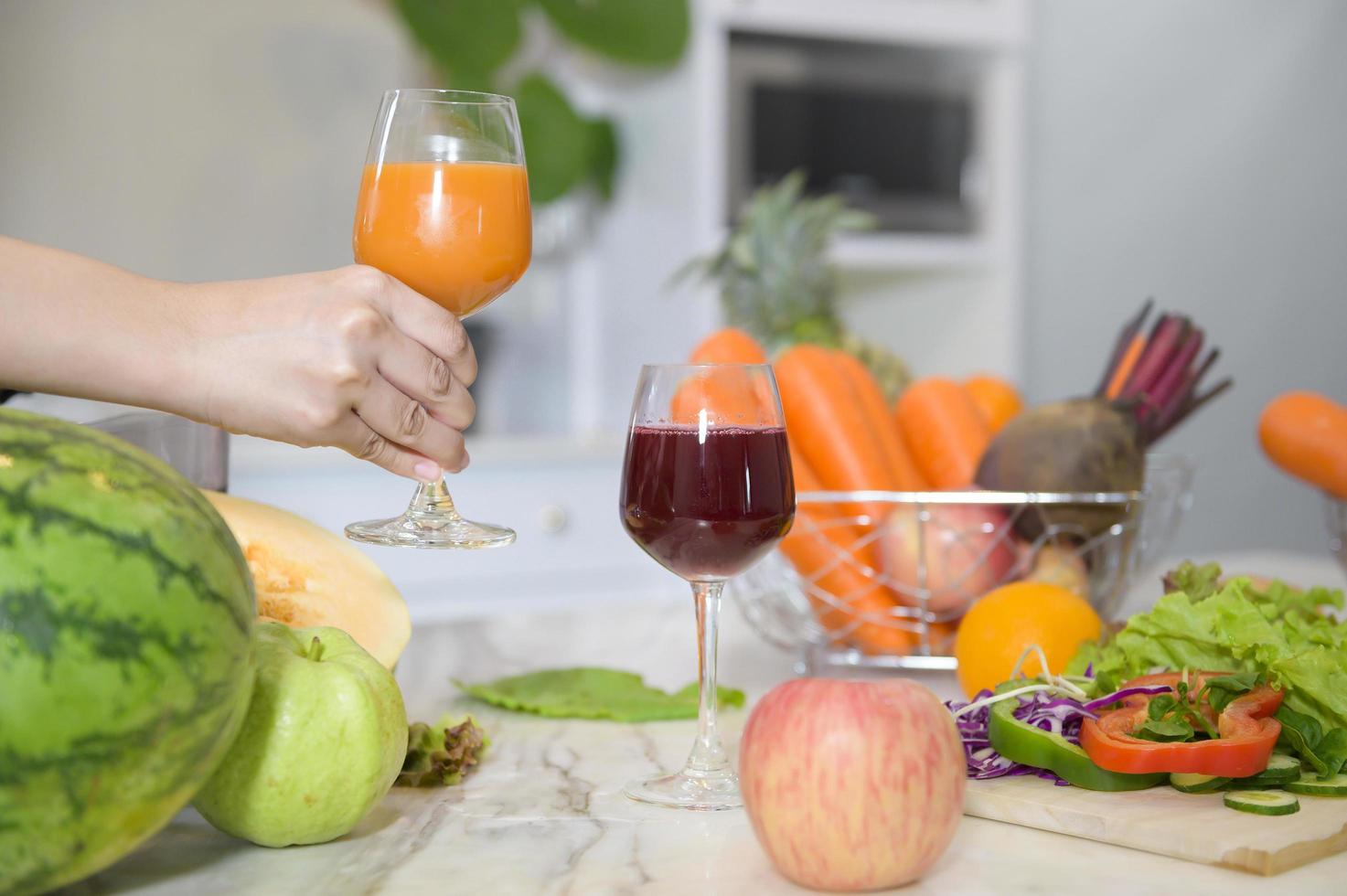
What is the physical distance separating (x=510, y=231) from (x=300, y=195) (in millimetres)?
2287

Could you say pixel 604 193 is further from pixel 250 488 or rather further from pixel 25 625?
pixel 25 625

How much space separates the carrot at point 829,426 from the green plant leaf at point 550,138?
5.88 ft

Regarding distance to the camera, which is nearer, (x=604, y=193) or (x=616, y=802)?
(x=616, y=802)

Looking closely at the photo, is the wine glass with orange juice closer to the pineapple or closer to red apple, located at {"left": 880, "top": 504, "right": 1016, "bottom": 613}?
red apple, located at {"left": 880, "top": 504, "right": 1016, "bottom": 613}

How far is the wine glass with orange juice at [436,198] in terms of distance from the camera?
927 mm

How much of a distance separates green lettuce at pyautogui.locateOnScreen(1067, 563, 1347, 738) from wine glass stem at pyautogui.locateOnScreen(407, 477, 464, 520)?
0.45m

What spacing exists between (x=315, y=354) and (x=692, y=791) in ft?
1.11

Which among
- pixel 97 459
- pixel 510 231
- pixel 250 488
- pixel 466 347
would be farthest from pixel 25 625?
pixel 250 488

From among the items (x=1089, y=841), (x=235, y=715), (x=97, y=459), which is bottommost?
(x=1089, y=841)

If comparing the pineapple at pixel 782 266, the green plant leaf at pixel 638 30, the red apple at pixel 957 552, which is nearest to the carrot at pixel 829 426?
the red apple at pixel 957 552

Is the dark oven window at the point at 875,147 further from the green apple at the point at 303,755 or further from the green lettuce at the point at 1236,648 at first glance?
the green apple at the point at 303,755

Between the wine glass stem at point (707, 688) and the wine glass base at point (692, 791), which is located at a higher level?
the wine glass stem at point (707, 688)

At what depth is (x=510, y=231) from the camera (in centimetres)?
96

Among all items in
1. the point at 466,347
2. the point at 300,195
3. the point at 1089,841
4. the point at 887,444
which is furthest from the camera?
the point at 300,195
